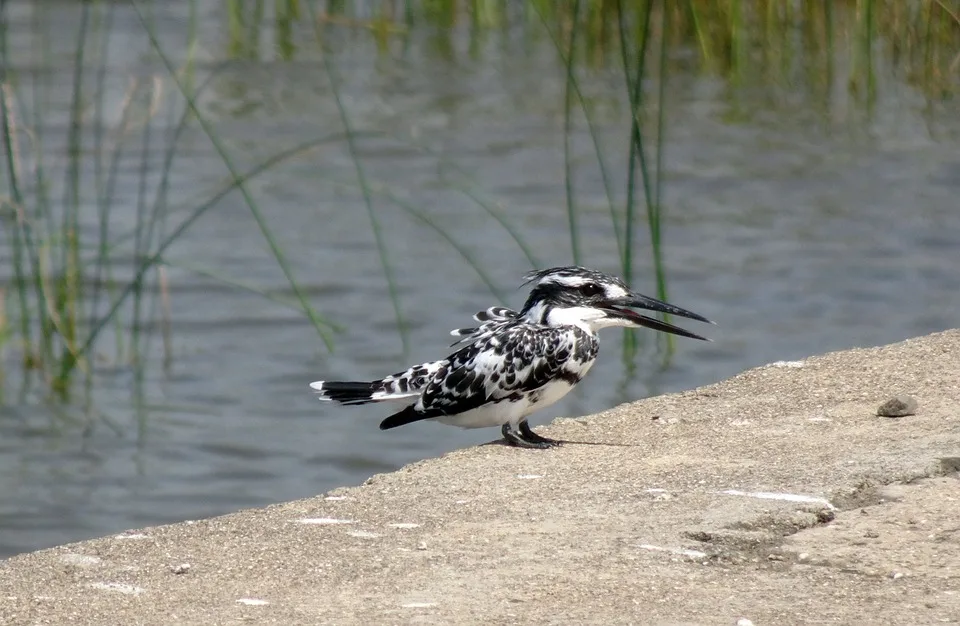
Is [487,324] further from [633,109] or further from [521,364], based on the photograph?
[633,109]

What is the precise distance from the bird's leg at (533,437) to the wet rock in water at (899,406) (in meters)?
0.97

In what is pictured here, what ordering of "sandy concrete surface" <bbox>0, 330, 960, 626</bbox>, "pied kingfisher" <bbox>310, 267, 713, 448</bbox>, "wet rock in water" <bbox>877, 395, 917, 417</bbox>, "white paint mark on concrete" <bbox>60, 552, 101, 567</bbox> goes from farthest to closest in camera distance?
"pied kingfisher" <bbox>310, 267, 713, 448</bbox>
"wet rock in water" <bbox>877, 395, 917, 417</bbox>
"white paint mark on concrete" <bbox>60, 552, 101, 567</bbox>
"sandy concrete surface" <bbox>0, 330, 960, 626</bbox>

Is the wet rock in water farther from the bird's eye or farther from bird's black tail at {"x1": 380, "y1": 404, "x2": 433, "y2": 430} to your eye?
bird's black tail at {"x1": 380, "y1": 404, "x2": 433, "y2": 430}

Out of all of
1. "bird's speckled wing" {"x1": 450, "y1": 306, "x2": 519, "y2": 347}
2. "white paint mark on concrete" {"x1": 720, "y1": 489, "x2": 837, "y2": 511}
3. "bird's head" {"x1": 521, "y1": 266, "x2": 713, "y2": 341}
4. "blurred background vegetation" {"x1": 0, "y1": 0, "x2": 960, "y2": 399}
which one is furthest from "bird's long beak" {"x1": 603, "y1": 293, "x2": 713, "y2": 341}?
"white paint mark on concrete" {"x1": 720, "y1": 489, "x2": 837, "y2": 511}

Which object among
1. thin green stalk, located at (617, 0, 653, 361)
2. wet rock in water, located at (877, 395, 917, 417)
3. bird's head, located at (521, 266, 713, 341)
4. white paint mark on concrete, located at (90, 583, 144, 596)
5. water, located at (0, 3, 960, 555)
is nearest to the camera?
white paint mark on concrete, located at (90, 583, 144, 596)

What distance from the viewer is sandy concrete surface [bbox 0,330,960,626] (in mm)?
3248

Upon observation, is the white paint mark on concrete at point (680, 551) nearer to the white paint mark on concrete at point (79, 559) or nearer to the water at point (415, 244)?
the white paint mark on concrete at point (79, 559)

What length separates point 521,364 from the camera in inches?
186

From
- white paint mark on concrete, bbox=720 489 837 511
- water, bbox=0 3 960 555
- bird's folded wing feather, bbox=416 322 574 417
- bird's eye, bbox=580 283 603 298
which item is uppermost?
bird's eye, bbox=580 283 603 298

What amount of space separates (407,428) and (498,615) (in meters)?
3.30

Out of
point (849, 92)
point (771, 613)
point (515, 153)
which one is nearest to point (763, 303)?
point (515, 153)

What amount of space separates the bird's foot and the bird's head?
341 millimetres

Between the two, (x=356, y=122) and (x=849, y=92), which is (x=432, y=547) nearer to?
(x=356, y=122)

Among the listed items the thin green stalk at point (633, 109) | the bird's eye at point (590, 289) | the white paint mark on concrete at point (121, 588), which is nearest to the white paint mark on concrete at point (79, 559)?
the white paint mark on concrete at point (121, 588)
